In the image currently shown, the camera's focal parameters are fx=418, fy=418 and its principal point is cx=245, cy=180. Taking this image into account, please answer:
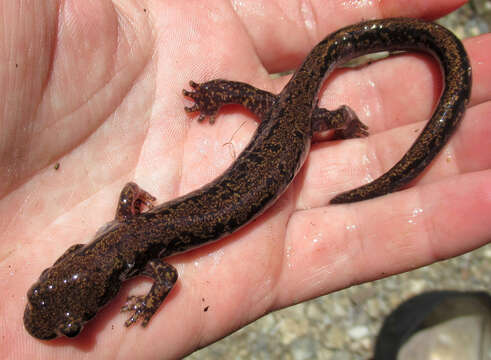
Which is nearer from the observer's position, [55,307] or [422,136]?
[55,307]

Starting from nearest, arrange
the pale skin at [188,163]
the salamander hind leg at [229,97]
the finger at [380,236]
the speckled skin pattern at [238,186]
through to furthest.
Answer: the speckled skin pattern at [238,186] < the pale skin at [188,163] < the finger at [380,236] < the salamander hind leg at [229,97]

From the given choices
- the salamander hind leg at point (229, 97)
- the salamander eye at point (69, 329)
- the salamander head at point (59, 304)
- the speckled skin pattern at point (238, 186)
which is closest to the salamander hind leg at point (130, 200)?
the speckled skin pattern at point (238, 186)

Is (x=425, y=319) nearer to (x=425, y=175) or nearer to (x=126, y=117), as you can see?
(x=425, y=175)

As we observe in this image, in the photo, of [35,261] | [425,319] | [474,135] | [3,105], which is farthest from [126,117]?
[425,319]

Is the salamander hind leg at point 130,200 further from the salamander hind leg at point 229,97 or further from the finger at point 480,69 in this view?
the finger at point 480,69

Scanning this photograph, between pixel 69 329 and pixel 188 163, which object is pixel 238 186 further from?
pixel 69 329

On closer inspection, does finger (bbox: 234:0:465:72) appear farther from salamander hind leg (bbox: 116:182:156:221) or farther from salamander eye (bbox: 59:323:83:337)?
salamander eye (bbox: 59:323:83:337)

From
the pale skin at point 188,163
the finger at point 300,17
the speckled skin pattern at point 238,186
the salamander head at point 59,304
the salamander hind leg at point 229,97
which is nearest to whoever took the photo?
the salamander head at point 59,304

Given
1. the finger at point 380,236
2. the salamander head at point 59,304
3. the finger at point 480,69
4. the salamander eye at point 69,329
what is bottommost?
the finger at point 380,236
